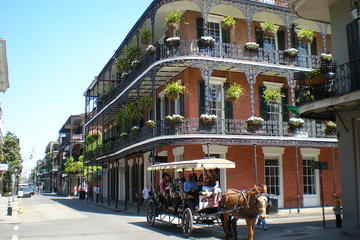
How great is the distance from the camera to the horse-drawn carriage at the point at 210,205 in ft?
33.3

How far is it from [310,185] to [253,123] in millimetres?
6151

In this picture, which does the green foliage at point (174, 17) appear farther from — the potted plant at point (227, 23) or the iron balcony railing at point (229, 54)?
the potted plant at point (227, 23)

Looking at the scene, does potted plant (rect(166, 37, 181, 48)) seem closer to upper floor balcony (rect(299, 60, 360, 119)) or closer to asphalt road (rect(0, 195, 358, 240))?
upper floor balcony (rect(299, 60, 360, 119))

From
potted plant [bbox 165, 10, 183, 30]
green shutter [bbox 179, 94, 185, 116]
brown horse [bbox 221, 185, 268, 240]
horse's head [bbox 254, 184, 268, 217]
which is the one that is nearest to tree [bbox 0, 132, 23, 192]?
green shutter [bbox 179, 94, 185, 116]

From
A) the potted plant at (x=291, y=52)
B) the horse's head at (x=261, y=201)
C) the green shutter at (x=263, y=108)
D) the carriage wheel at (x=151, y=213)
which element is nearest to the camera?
the horse's head at (x=261, y=201)

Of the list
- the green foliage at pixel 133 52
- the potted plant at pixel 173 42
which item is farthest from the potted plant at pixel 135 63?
the potted plant at pixel 173 42

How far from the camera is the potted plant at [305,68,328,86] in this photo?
12.1 meters

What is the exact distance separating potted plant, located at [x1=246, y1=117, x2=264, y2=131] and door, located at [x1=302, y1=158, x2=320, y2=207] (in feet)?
16.3

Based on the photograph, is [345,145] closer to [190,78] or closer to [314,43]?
[190,78]

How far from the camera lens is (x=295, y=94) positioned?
2320 centimetres

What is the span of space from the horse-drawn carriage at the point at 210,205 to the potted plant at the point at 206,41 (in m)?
7.47

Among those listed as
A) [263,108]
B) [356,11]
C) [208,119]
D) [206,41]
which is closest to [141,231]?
[208,119]

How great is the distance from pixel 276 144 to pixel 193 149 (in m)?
4.15

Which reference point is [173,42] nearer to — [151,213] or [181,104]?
[181,104]
